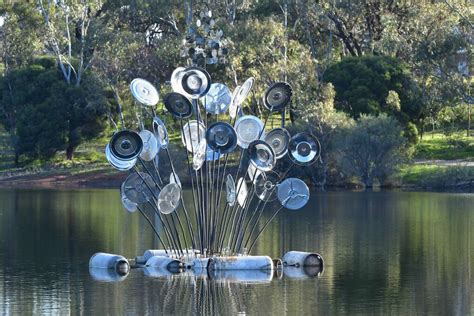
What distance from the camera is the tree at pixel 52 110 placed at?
7206 cm

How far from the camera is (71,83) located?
74562mm

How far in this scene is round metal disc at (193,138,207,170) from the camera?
25594 millimetres

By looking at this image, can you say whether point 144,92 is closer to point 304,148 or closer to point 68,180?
point 304,148

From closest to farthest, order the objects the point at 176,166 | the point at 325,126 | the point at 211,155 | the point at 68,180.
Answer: the point at 211,155 → the point at 325,126 → the point at 176,166 → the point at 68,180

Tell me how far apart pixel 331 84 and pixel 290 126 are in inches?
155

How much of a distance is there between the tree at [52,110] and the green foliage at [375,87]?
14477 millimetres

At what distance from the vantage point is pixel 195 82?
1008 inches

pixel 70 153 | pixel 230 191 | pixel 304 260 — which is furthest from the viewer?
pixel 70 153

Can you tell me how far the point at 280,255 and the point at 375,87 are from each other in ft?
127

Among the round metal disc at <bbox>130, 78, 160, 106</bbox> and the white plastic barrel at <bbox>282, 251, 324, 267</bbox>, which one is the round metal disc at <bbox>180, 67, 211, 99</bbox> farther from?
the white plastic barrel at <bbox>282, 251, 324, 267</bbox>

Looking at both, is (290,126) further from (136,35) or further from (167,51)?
(136,35)

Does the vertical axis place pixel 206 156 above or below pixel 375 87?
below

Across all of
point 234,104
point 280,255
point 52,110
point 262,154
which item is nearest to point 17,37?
point 52,110

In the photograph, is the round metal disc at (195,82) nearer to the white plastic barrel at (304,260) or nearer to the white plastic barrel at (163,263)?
the white plastic barrel at (163,263)
